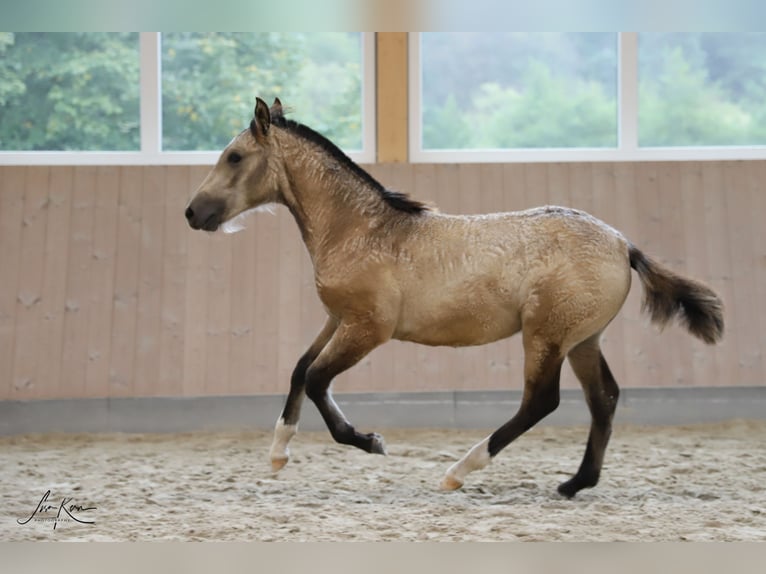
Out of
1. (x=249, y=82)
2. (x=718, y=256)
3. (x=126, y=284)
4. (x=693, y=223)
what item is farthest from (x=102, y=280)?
(x=718, y=256)

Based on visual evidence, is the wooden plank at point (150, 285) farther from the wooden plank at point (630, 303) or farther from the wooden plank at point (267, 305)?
the wooden plank at point (630, 303)

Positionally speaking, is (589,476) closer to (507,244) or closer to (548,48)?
(507,244)

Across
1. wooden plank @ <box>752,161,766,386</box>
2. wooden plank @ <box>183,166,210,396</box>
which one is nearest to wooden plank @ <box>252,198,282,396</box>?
wooden plank @ <box>183,166,210,396</box>

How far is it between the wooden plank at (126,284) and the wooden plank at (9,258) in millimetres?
642

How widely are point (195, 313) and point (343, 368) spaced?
8.77ft

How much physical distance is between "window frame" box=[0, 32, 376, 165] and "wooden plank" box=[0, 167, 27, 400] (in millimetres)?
243

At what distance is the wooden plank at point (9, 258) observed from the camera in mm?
5547

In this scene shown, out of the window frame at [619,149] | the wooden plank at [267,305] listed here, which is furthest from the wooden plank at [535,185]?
the wooden plank at [267,305]

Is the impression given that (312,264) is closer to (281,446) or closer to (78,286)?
(281,446)

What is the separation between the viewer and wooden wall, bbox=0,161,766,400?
18.4 ft

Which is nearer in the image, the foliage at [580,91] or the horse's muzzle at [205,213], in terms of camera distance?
the horse's muzzle at [205,213]

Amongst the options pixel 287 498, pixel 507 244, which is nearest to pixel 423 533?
pixel 287 498

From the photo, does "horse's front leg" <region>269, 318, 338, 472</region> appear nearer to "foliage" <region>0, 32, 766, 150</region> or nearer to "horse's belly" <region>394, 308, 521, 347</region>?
"horse's belly" <region>394, 308, 521, 347</region>

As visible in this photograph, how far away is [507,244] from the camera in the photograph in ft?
10.9
